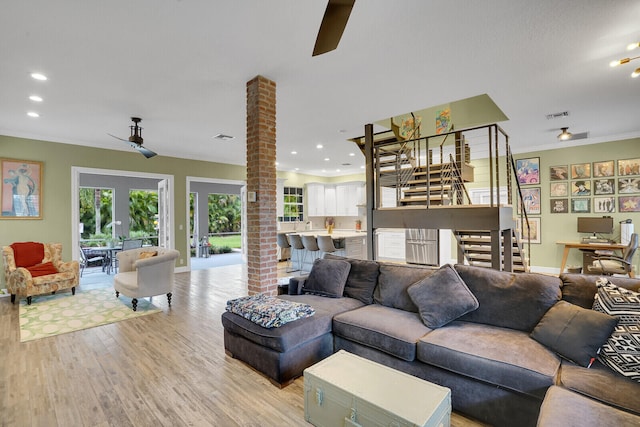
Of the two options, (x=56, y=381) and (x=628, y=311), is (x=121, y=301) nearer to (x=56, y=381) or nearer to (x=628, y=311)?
(x=56, y=381)

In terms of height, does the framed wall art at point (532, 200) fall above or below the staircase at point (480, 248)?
above

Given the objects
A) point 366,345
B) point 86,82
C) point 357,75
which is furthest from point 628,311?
point 86,82

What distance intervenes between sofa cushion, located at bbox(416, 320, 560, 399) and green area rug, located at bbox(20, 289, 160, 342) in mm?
3933

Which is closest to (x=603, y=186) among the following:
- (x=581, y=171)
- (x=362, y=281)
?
(x=581, y=171)

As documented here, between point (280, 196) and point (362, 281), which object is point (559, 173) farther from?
point (280, 196)

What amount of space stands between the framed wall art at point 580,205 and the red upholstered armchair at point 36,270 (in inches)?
394

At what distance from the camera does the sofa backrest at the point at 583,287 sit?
6.98ft

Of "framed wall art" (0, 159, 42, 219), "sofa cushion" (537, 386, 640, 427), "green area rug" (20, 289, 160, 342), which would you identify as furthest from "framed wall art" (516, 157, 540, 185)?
"framed wall art" (0, 159, 42, 219)

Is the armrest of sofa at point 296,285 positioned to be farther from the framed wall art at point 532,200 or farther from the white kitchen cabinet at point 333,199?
the white kitchen cabinet at point 333,199

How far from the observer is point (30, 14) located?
2.30 m

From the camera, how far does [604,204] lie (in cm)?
636

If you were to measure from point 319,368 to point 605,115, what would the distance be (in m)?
6.15

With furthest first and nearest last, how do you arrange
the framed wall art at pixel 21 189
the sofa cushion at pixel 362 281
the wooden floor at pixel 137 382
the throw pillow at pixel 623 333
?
the framed wall art at pixel 21 189
the sofa cushion at pixel 362 281
the wooden floor at pixel 137 382
the throw pillow at pixel 623 333

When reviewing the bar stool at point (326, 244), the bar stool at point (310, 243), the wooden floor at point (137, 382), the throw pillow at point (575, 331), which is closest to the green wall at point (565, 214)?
the bar stool at point (326, 244)
